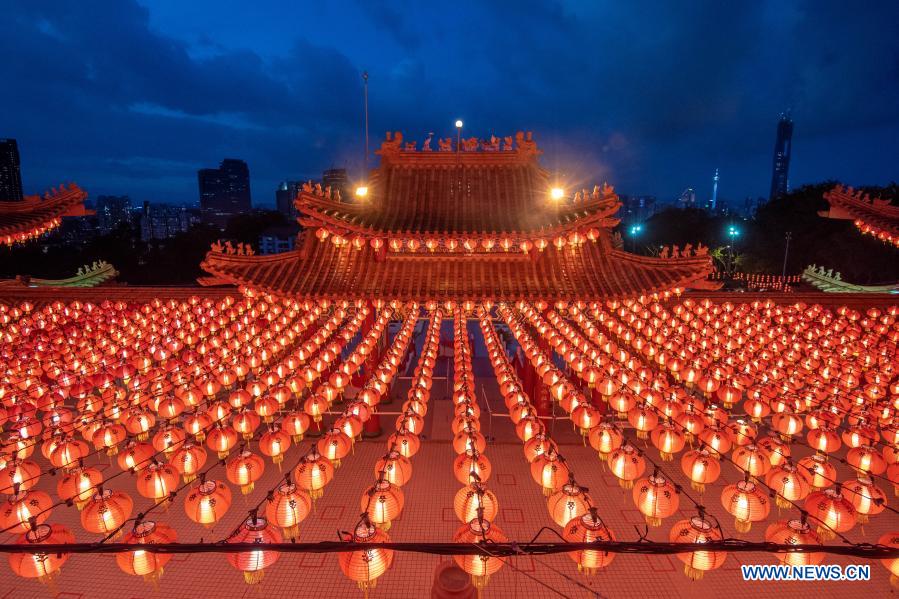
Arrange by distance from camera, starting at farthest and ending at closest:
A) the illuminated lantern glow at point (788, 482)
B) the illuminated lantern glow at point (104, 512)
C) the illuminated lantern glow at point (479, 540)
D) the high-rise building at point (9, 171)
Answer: the high-rise building at point (9, 171), the illuminated lantern glow at point (788, 482), the illuminated lantern glow at point (104, 512), the illuminated lantern glow at point (479, 540)

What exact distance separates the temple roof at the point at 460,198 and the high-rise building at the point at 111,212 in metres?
80.7

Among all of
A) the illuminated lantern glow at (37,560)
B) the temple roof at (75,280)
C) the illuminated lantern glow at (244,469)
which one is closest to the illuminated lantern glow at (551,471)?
the illuminated lantern glow at (244,469)

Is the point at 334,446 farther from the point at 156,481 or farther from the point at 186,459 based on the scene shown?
the point at 156,481

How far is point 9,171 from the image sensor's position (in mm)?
42406

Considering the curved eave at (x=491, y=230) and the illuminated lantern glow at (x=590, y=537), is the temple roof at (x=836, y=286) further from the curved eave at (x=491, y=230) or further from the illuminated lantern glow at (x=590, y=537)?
the illuminated lantern glow at (x=590, y=537)

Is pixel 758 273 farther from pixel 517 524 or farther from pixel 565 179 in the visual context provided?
pixel 517 524

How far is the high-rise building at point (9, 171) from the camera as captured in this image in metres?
40.4

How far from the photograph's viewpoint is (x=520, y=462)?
1005cm

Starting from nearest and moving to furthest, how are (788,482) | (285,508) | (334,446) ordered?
1. (285,508)
2. (788,482)
3. (334,446)

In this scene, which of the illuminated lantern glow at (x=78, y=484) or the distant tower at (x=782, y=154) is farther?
the distant tower at (x=782, y=154)

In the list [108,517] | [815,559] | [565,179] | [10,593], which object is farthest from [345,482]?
[565,179]

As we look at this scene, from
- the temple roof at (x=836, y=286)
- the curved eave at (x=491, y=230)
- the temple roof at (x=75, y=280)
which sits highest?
the curved eave at (x=491, y=230)

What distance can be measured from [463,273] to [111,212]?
11507cm

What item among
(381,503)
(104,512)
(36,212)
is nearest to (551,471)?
(381,503)
